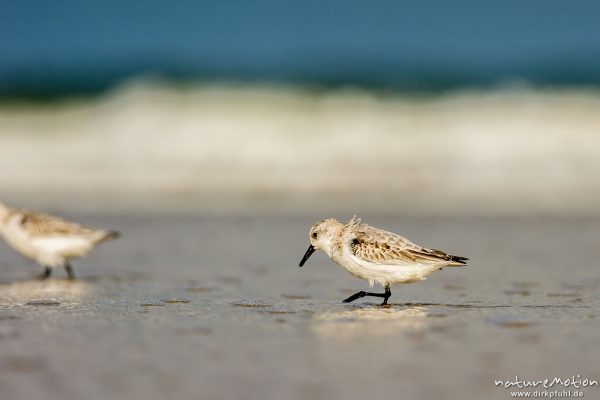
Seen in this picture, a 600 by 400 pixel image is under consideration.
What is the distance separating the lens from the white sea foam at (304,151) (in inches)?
600

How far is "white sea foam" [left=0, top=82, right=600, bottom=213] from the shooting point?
15.2m

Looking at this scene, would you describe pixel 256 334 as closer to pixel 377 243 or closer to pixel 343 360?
pixel 343 360

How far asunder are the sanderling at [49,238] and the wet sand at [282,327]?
247 millimetres

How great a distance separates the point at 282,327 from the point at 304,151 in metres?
14.5

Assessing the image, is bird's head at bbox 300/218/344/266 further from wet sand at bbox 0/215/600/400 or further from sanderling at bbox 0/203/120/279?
sanderling at bbox 0/203/120/279

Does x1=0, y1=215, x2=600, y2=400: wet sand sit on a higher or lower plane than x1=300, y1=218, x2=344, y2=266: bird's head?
lower

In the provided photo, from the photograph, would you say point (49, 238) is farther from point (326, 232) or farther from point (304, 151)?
point (304, 151)

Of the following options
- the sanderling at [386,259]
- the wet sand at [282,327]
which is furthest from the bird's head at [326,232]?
the wet sand at [282,327]

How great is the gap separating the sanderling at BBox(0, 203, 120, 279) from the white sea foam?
5532 mm

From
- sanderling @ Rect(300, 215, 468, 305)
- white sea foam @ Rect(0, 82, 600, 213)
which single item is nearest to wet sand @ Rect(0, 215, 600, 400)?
sanderling @ Rect(300, 215, 468, 305)

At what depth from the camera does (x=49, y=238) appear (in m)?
8.30

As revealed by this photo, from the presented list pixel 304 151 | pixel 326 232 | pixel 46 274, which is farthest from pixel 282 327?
pixel 304 151

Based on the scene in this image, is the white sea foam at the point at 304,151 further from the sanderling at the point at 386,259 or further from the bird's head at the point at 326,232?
the sanderling at the point at 386,259

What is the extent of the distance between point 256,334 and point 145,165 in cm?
1421
